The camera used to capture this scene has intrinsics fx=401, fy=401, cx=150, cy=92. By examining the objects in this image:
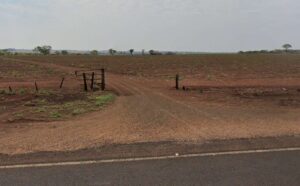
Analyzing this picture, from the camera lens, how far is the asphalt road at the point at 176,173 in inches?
207

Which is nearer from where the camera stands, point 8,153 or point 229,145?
point 8,153

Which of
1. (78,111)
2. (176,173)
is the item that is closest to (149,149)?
(176,173)

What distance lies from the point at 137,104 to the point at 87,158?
7.00 meters

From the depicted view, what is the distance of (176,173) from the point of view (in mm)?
5629

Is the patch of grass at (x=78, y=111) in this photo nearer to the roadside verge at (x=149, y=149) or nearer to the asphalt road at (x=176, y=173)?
the roadside verge at (x=149, y=149)

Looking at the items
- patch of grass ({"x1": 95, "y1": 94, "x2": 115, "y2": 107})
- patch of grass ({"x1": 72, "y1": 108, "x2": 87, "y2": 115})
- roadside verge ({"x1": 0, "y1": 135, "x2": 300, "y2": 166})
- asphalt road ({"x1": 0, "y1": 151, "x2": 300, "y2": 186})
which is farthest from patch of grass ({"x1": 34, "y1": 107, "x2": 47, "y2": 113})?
asphalt road ({"x1": 0, "y1": 151, "x2": 300, "y2": 186})

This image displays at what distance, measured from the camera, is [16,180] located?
→ 5.34m

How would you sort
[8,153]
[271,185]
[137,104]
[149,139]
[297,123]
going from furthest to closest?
[137,104], [297,123], [149,139], [8,153], [271,185]

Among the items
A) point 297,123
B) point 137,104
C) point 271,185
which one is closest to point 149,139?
point 271,185

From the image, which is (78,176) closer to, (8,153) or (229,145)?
(8,153)

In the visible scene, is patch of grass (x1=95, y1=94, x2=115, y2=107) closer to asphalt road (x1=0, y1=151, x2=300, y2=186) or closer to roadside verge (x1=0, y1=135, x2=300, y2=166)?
roadside verge (x1=0, y1=135, x2=300, y2=166)

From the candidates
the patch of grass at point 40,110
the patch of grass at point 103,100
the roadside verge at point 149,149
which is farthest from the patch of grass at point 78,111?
the roadside verge at point 149,149

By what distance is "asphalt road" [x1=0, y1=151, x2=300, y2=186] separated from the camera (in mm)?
5270

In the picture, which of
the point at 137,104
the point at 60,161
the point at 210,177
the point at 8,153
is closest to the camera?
the point at 210,177
